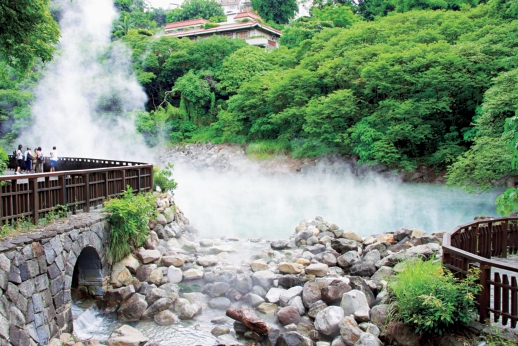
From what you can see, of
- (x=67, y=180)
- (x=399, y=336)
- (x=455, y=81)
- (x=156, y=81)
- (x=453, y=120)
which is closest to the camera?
(x=399, y=336)

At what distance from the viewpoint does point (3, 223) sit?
6.46 m

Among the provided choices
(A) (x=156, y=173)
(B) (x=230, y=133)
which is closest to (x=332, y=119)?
(B) (x=230, y=133)

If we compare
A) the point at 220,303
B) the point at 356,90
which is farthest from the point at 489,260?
the point at 356,90

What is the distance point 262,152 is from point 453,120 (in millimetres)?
13014

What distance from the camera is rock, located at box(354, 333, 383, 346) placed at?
6365 mm

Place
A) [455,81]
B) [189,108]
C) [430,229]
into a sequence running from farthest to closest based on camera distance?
[189,108] < [455,81] < [430,229]

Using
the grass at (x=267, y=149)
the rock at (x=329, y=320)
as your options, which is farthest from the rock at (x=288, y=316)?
the grass at (x=267, y=149)

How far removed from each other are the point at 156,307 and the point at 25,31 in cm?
750

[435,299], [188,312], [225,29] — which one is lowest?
[188,312]

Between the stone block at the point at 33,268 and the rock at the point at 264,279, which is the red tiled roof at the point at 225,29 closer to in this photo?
the rock at the point at 264,279

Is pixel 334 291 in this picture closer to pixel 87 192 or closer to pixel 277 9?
pixel 87 192

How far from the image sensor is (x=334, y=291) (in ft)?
26.4

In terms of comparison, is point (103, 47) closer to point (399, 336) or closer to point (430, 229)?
point (430, 229)

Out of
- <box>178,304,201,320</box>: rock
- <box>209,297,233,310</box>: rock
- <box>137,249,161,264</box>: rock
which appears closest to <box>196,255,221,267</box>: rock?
<box>137,249,161,264</box>: rock
